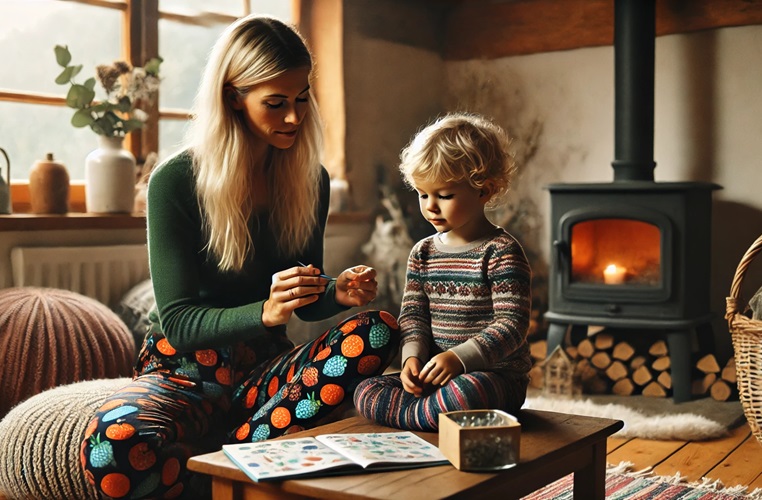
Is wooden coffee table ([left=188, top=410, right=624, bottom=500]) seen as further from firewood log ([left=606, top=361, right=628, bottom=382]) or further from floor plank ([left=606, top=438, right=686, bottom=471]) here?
firewood log ([left=606, top=361, right=628, bottom=382])

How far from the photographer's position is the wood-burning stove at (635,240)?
3.36 metres

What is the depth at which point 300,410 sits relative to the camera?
1773 mm

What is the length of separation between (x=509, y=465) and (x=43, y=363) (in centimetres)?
165

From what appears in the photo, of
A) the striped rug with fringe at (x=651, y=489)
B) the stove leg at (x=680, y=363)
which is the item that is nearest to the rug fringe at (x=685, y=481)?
the striped rug with fringe at (x=651, y=489)

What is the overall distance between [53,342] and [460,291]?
135cm

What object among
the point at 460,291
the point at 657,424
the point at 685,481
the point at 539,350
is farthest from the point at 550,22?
the point at 460,291

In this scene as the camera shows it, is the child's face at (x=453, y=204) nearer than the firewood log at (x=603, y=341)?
Yes

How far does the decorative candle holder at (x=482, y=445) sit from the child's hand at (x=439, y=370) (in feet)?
0.85

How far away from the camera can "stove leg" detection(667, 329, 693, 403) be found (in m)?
3.35

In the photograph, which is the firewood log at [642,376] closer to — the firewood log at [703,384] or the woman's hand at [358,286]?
the firewood log at [703,384]

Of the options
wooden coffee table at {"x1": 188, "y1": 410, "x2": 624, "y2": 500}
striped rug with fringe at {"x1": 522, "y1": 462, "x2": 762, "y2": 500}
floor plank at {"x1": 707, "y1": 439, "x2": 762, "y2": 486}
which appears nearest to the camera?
wooden coffee table at {"x1": 188, "y1": 410, "x2": 624, "y2": 500}

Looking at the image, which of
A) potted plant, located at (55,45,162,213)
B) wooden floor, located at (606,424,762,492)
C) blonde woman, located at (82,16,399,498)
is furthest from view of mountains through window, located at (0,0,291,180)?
wooden floor, located at (606,424,762,492)

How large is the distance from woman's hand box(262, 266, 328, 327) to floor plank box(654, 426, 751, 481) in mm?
1280

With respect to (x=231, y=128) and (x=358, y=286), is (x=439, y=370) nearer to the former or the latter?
(x=358, y=286)
